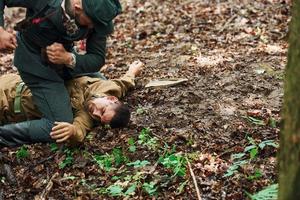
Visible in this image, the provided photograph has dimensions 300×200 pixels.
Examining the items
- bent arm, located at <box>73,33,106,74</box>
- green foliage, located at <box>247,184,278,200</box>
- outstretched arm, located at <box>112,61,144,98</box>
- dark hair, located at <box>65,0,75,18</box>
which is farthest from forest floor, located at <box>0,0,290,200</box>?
dark hair, located at <box>65,0,75,18</box>

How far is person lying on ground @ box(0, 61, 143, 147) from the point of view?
471cm

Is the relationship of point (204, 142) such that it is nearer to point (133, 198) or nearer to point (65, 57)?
point (133, 198)

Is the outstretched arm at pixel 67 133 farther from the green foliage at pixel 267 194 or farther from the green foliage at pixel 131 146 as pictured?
the green foliage at pixel 267 194

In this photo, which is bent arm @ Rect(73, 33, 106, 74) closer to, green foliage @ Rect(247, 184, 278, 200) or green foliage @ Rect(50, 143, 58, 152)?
green foliage @ Rect(50, 143, 58, 152)

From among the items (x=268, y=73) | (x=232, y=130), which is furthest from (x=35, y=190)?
(x=268, y=73)

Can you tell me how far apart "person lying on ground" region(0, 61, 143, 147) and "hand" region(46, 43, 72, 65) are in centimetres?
56

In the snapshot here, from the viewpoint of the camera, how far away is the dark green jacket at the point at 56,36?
14.8ft

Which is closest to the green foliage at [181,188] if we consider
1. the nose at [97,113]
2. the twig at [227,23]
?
the nose at [97,113]

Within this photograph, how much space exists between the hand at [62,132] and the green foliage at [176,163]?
3.01ft

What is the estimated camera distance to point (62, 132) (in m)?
4.53

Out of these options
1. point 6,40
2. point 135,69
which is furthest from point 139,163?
point 135,69

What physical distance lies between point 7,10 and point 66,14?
7641 mm

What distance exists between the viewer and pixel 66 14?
4445 mm

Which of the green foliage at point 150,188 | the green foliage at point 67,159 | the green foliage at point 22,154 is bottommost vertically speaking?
the green foliage at point 22,154
